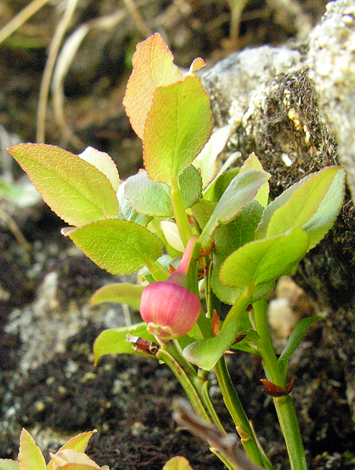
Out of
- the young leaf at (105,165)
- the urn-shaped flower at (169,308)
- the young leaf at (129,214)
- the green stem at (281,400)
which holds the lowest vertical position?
the green stem at (281,400)

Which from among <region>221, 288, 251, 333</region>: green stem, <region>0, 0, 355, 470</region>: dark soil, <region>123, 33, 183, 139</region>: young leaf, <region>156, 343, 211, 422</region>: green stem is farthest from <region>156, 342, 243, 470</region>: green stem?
<region>123, 33, 183, 139</region>: young leaf

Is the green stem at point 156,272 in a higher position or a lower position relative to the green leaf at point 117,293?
higher

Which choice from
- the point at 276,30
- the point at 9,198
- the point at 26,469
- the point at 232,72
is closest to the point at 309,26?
the point at 276,30

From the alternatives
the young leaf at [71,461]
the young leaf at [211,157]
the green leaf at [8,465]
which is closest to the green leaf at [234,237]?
the young leaf at [211,157]

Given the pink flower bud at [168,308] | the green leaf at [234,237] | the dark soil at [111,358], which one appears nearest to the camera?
the pink flower bud at [168,308]

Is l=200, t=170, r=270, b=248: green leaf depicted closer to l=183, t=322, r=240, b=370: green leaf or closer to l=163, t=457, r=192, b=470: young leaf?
l=183, t=322, r=240, b=370: green leaf

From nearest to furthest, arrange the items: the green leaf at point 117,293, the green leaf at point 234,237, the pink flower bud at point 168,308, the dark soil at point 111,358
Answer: the pink flower bud at point 168,308, the green leaf at point 234,237, the green leaf at point 117,293, the dark soil at point 111,358

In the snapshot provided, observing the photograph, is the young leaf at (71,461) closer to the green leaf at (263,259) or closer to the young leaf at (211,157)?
the green leaf at (263,259)
